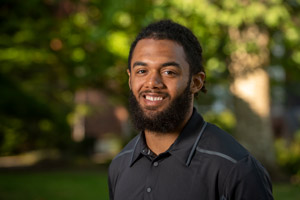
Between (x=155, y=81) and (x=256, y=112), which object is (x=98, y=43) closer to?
(x=256, y=112)

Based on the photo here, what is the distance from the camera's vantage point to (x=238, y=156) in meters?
1.84

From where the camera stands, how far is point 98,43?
13023mm

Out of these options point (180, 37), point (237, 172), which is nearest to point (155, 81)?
point (180, 37)

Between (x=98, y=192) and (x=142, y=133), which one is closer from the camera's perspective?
(x=142, y=133)

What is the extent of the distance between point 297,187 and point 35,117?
23.3 feet

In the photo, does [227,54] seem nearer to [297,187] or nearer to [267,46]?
[267,46]

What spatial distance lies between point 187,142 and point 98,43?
11.4 meters

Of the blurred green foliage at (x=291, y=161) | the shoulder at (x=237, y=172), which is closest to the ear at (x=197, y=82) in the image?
the shoulder at (x=237, y=172)

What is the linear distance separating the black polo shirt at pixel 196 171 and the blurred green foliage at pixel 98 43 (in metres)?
5.81

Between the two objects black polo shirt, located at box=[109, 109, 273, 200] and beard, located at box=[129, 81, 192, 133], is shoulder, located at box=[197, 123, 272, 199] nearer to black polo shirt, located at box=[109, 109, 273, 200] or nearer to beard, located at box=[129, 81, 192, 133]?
black polo shirt, located at box=[109, 109, 273, 200]

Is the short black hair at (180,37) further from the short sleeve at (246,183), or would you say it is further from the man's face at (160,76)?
the short sleeve at (246,183)

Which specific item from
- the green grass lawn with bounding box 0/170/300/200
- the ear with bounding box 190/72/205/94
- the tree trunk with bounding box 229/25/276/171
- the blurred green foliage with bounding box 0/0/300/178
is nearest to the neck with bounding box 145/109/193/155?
the ear with bounding box 190/72/205/94

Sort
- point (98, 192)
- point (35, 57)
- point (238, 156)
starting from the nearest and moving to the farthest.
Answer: point (238, 156)
point (98, 192)
point (35, 57)

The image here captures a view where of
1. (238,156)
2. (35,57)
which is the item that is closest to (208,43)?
(35,57)
